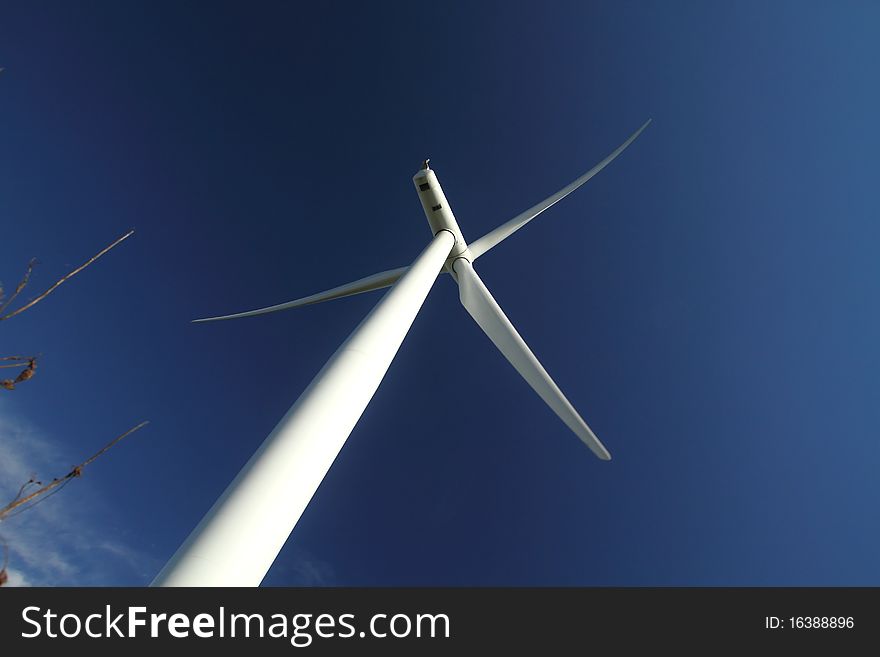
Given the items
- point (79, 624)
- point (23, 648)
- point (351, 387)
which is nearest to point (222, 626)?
point (79, 624)

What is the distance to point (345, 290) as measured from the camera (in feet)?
62.5

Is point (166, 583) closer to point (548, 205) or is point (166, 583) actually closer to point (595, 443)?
point (595, 443)

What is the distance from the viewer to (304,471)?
6.09 metres

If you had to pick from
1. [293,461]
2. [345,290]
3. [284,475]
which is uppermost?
[345,290]

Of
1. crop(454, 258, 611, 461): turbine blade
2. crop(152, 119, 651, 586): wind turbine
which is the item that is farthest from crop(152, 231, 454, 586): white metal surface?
crop(454, 258, 611, 461): turbine blade

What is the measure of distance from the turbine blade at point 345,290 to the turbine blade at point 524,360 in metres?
3.06

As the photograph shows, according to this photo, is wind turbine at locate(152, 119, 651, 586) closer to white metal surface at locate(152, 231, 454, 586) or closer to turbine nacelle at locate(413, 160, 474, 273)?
white metal surface at locate(152, 231, 454, 586)

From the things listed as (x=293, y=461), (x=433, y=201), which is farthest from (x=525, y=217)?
(x=293, y=461)

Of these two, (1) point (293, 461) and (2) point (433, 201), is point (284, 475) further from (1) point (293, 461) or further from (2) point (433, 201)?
(2) point (433, 201)

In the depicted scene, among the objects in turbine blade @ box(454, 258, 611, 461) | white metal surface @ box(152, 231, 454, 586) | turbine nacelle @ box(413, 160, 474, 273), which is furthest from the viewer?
turbine nacelle @ box(413, 160, 474, 273)

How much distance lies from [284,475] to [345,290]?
13682mm

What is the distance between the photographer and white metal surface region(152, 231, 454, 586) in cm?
499

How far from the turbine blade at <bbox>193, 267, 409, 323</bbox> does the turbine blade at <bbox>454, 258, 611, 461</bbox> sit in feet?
10.0

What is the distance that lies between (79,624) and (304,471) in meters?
2.58
